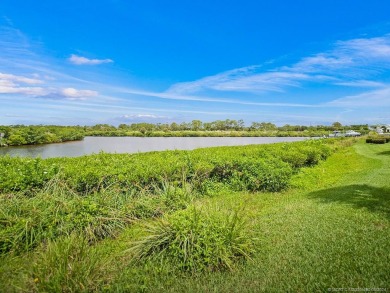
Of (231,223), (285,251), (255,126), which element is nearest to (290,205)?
(285,251)

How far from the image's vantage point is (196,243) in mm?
3926

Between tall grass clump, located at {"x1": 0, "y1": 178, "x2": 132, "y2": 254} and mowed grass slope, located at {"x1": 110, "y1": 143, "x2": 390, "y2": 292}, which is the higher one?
tall grass clump, located at {"x1": 0, "y1": 178, "x2": 132, "y2": 254}

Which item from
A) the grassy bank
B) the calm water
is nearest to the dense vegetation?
the calm water

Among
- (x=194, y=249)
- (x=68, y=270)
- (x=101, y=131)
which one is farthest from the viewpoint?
(x=101, y=131)

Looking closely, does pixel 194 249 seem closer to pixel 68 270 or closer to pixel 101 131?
pixel 68 270

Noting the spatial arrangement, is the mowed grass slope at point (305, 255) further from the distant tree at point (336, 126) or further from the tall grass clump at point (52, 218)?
the distant tree at point (336, 126)

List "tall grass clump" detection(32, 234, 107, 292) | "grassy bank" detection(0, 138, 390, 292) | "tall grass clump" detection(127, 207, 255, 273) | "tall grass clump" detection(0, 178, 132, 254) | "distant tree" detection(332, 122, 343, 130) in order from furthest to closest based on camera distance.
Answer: "distant tree" detection(332, 122, 343, 130)
"tall grass clump" detection(0, 178, 132, 254)
"tall grass clump" detection(127, 207, 255, 273)
"grassy bank" detection(0, 138, 390, 292)
"tall grass clump" detection(32, 234, 107, 292)

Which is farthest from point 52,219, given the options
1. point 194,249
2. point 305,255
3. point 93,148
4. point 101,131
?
point 101,131

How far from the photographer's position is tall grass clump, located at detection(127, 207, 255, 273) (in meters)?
3.78

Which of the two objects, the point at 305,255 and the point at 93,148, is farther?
the point at 93,148

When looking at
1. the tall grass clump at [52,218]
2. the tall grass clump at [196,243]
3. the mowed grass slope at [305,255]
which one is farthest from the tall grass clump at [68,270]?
the tall grass clump at [52,218]

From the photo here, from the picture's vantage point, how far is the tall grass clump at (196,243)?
3.78 metres

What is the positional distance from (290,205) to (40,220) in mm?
6032

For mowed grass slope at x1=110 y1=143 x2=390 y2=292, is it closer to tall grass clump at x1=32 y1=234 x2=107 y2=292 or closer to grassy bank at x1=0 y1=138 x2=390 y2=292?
grassy bank at x1=0 y1=138 x2=390 y2=292
